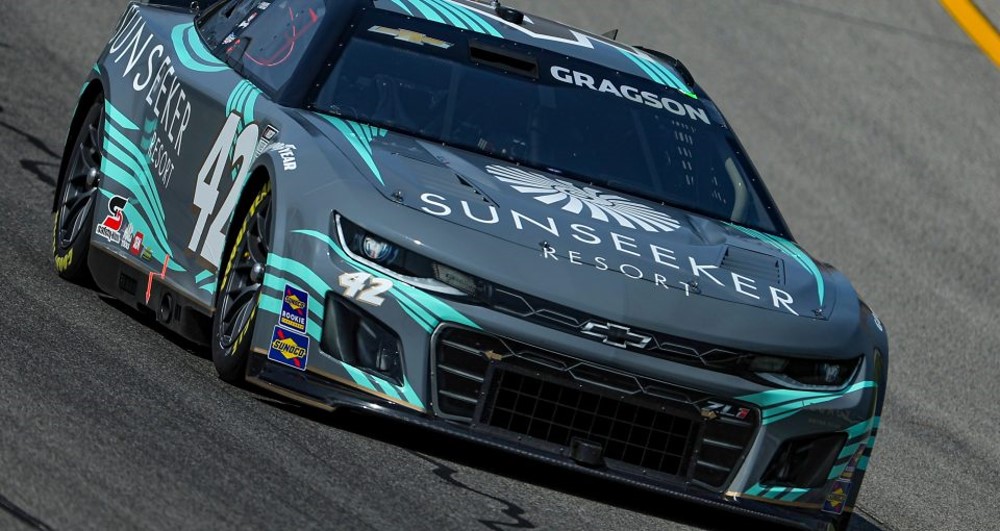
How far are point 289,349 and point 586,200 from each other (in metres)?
1.25

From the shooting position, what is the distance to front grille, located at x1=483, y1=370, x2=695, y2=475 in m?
5.89

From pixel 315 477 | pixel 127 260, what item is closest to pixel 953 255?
pixel 127 260

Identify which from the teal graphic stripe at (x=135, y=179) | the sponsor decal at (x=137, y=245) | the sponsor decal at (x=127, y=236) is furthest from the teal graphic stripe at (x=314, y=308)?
the sponsor decal at (x=127, y=236)

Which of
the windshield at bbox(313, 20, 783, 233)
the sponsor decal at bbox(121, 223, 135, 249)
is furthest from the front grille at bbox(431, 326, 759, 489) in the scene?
the sponsor decal at bbox(121, 223, 135, 249)

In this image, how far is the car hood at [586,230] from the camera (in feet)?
19.7

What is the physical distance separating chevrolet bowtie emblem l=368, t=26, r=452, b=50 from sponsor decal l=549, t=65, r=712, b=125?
47 cm

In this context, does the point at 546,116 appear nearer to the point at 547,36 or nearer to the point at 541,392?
the point at 547,36

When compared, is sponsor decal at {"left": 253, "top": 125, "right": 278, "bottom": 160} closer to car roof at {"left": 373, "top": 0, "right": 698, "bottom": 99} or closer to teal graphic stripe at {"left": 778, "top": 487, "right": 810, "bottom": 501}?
car roof at {"left": 373, "top": 0, "right": 698, "bottom": 99}

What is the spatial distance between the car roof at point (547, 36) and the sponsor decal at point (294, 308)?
1847 millimetres

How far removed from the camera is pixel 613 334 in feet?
19.2

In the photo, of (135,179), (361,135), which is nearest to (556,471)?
(361,135)

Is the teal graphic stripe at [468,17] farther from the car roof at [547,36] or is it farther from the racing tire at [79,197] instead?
the racing tire at [79,197]

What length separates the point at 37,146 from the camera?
11.3 m

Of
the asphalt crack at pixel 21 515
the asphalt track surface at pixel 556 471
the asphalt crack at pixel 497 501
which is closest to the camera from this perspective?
the asphalt crack at pixel 21 515
